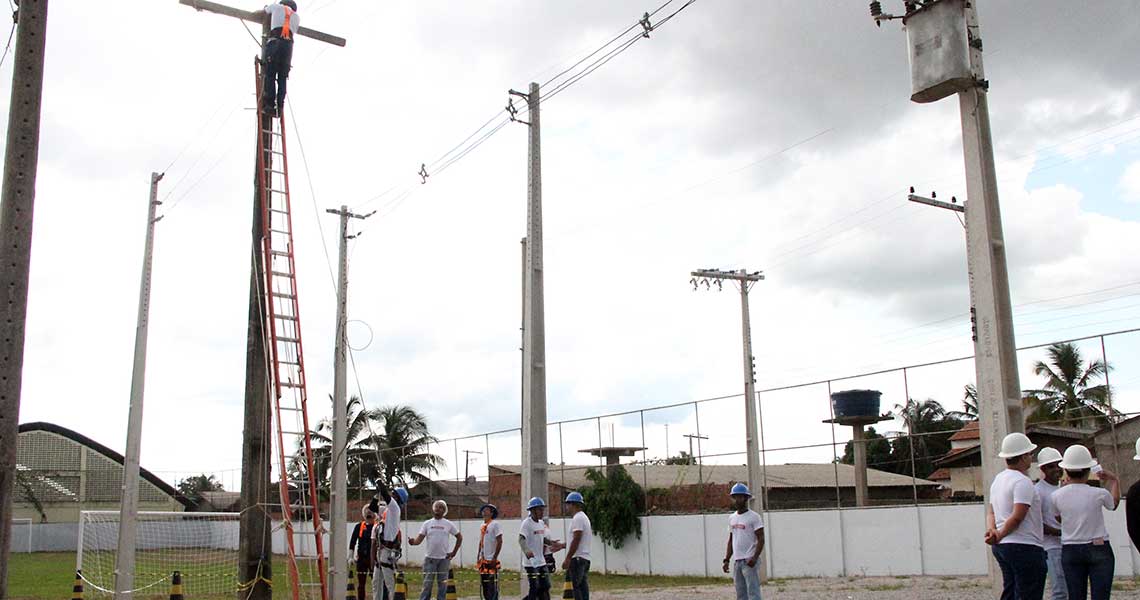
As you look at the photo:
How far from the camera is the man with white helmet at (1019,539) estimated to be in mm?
8172

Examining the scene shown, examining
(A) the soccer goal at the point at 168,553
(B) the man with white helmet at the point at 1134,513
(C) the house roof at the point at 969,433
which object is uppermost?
(C) the house roof at the point at 969,433

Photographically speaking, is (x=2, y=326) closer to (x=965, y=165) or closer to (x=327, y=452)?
(x=965, y=165)

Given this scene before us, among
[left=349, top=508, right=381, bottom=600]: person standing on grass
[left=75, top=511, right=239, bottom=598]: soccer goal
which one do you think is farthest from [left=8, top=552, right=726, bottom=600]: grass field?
[left=349, top=508, right=381, bottom=600]: person standing on grass

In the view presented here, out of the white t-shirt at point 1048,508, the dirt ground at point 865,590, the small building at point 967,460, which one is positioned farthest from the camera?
the small building at point 967,460

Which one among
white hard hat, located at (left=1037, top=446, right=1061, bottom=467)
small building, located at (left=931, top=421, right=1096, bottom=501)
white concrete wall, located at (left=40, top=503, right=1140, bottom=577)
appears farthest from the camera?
small building, located at (left=931, top=421, right=1096, bottom=501)

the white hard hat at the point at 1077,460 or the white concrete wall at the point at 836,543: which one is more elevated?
the white hard hat at the point at 1077,460

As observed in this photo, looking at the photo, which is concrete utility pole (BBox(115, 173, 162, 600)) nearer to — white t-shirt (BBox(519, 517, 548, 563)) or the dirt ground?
white t-shirt (BBox(519, 517, 548, 563))

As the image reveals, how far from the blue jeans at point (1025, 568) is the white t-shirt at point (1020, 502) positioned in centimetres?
5

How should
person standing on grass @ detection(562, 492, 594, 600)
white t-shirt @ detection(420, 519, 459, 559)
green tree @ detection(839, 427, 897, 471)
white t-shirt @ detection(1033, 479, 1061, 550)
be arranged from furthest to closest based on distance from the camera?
green tree @ detection(839, 427, 897, 471)
white t-shirt @ detection(420, 519, 459, 559)
person standing on grass @ detection(562, 492, 594, 600)
white t-shirt @ detection(1033, 479, 1061, 550)

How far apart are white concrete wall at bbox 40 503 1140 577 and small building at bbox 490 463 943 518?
741mm

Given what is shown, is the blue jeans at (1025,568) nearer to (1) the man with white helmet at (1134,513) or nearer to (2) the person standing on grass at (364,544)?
(1) the man with white helmet at (1134,513)

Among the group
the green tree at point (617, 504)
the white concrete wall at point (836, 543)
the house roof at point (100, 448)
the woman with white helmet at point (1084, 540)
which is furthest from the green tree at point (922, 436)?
the house roof at point (100, 448)

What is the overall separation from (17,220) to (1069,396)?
24.8 metres

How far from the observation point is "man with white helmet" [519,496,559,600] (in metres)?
14.8
